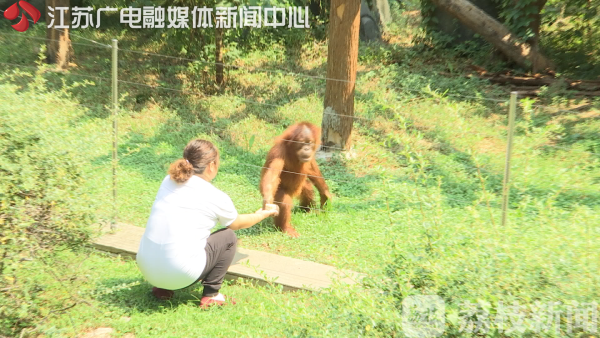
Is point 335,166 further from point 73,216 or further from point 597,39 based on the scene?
point 597,39

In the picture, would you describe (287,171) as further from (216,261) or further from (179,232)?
(179,232)

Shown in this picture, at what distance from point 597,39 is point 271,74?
19.1 feet

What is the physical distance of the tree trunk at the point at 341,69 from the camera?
748 cm

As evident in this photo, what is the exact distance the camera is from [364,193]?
6.74 m

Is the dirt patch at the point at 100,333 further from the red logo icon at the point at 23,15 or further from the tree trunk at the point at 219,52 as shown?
the red logo icon at the point at 23,15

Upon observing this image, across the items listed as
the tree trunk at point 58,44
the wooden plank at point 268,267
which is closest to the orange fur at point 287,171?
the wooden plank at point 268,267

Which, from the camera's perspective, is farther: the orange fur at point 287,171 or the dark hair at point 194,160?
the orange fur at point 287,171

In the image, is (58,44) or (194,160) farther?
(58,44)

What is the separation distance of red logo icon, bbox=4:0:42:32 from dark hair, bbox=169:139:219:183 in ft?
35.6

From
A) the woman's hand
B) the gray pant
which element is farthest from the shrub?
the woman's hand

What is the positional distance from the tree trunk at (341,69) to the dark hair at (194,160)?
3.54m

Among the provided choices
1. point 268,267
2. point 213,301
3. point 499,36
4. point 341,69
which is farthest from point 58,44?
point 213,301

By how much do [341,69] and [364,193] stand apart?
1798mm

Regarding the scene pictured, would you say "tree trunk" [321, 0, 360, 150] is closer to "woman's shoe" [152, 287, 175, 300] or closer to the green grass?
the green grass
